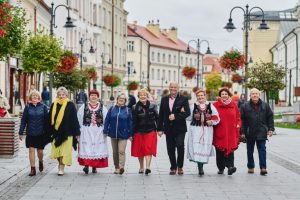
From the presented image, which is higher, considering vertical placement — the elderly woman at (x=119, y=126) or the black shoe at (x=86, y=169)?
the elderly woman at (x=119, y=126)

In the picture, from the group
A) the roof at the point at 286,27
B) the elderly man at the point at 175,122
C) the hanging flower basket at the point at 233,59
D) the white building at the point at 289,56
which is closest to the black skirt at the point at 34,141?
the elderly man at the point at 175,122

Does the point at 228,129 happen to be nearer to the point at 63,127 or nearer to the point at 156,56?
the point at 63,127

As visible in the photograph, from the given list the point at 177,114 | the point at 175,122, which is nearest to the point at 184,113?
the point at 177,114

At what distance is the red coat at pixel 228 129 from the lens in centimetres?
1527

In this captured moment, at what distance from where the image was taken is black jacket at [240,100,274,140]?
15648mm

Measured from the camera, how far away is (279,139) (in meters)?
28.9

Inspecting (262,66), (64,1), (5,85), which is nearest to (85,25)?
(64,1)

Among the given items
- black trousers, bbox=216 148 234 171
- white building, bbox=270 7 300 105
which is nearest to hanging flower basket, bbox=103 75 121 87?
white building, bbox=270 7 300 105

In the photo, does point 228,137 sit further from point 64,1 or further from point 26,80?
point 64,1

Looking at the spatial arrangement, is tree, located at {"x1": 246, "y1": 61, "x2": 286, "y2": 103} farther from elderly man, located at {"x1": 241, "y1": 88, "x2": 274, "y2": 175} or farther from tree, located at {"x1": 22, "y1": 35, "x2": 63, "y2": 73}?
elderly man, located at {"x1": 241, "y1": 88, "x2": 274, "y2": 175}

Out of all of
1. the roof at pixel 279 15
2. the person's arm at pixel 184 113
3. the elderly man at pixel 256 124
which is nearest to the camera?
the person's arm at pixel 184 113

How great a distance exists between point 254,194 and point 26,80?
38.2 metres

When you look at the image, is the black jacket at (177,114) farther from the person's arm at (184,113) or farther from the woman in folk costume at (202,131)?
the woman in folk costume at (202,131)

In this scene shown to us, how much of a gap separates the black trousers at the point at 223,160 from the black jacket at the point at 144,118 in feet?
4.47
